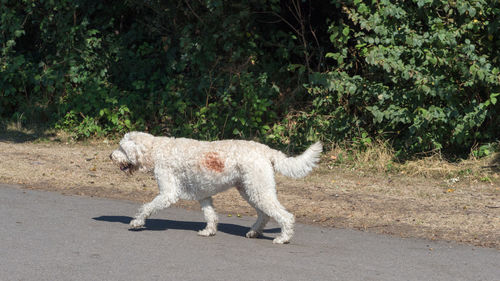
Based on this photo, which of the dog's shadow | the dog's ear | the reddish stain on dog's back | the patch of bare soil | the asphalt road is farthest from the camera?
the patch of bare soil

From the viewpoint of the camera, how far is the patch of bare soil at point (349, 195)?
8.12 metres

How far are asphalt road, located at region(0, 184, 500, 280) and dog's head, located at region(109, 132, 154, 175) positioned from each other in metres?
0.69

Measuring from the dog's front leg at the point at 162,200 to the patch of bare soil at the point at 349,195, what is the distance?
5.47ft

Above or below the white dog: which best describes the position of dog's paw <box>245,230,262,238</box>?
below

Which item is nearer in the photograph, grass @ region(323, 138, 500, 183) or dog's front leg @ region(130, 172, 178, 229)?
dog's front leg @ region(130, 172, 178, 229)

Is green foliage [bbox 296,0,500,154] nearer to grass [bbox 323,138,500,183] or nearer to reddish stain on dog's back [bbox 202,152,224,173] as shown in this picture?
grass [bbox 323,138,500,183]

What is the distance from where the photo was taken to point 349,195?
10000mm

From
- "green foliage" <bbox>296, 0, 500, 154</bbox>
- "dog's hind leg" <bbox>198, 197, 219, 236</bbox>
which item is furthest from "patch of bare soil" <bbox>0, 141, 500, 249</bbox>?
"dog's hind leg" <bbox>198, 197, 219, 236</bbox>

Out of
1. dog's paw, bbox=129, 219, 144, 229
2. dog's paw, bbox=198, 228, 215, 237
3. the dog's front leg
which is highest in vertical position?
the dog's front leg

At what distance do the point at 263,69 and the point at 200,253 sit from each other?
341 inches

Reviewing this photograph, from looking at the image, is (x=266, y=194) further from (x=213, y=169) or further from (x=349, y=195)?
(x=349, y=195)

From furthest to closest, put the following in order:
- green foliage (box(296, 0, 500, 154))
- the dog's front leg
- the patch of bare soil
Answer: green foliage (box(296, 0, 500, 154)) < the patch of bare soil < the dog's front leg

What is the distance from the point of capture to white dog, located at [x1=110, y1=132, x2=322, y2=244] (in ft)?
23.2

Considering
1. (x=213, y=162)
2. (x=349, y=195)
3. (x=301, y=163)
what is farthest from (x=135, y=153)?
(x=349, y=195)
